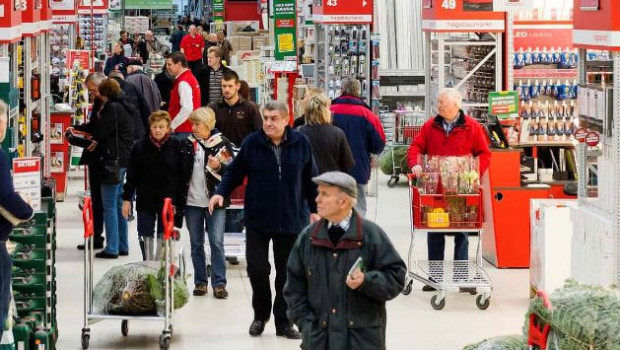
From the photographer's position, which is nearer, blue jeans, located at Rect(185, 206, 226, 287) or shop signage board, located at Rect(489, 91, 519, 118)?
blue jeans, located at Rect(185, 206, 226, 287)

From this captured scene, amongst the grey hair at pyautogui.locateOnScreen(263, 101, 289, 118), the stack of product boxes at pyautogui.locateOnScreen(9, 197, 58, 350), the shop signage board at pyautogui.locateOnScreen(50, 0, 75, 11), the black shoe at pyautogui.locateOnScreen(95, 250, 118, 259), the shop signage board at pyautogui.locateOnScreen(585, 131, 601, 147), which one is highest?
the shop signage board at pyautogui.locateOnScreen(50, 0, 75, 11)

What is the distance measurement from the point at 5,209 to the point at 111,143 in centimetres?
593

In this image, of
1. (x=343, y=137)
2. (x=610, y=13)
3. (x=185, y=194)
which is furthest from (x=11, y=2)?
(x=610, y=13)

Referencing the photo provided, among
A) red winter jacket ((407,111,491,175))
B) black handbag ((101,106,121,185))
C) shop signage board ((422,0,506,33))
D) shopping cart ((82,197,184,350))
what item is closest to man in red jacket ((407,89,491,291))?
red winter jacket ((407,111,491,175))

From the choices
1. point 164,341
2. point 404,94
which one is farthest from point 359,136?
point 404,94

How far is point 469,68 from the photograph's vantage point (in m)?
16.5

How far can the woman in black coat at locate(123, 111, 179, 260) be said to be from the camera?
1125 cm

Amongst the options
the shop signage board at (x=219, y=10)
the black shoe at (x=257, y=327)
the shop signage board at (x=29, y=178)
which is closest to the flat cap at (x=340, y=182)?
the shop signage board at (x=29, y=178)

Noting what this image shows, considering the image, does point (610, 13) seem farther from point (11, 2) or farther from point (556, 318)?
point (11, 2)

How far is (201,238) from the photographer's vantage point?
1164 cm

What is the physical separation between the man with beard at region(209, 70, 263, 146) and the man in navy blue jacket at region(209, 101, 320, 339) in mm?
3009

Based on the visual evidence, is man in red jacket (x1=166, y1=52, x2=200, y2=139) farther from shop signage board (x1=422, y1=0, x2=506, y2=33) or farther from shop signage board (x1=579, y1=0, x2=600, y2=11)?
shop signage board (x1=579, y1=0, x2=600, y2=11)

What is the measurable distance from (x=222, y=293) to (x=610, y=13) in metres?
4.05

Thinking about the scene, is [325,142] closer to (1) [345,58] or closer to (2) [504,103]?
(2) [504,103]
